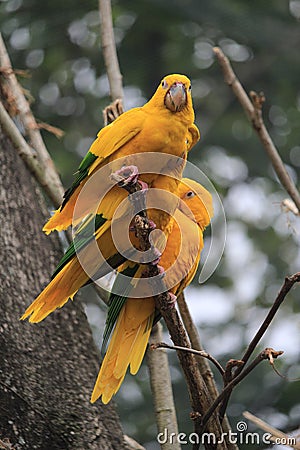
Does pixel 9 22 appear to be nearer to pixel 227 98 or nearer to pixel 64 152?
pixel 64 152

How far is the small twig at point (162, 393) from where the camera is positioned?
2.95 meters

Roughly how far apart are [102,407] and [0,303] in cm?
53

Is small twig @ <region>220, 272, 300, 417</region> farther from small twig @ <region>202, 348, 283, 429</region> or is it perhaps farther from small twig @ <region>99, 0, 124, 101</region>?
small twig @ <region>99, 0, 124, 101</region>

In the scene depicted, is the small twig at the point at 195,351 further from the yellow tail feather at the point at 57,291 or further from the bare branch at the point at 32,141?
the bare branch at the point at 32,141

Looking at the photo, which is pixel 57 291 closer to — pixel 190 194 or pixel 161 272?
pixel 161 272

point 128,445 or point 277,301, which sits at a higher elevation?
point 277,301

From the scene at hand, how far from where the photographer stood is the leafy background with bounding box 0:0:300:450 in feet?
20.0

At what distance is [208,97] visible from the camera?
24.5 ft

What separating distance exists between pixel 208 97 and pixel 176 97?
4945mm

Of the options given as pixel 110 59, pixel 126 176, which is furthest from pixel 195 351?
pixel 110 59

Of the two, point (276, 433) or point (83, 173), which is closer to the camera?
point (276, 433)

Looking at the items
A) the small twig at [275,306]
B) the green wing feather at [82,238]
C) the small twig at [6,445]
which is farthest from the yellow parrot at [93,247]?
the small twig at [275,306]

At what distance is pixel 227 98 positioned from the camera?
7.59 meters

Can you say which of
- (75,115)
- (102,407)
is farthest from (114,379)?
(75,115)
